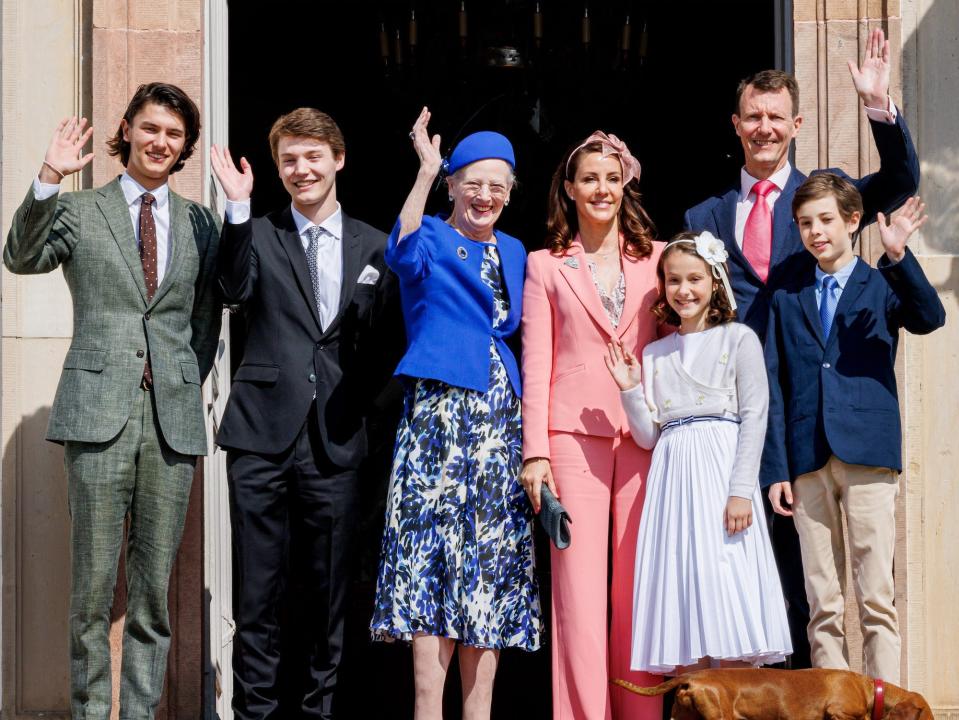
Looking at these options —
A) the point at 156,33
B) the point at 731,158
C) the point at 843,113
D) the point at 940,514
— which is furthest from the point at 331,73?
the point at 940,514

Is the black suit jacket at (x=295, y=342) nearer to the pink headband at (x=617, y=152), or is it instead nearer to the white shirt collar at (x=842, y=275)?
the pink headband at (x=617, y=152)

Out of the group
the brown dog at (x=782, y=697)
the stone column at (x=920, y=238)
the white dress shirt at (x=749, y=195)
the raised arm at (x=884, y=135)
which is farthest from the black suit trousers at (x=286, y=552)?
the raised arm at (x=884, y=135)

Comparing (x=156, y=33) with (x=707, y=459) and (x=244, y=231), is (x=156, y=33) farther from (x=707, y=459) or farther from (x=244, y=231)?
(x=707, y=459)

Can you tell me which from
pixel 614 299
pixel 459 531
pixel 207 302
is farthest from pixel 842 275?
pixel 207 302

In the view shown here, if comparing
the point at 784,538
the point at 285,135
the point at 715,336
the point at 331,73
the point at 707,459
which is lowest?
the point at 784,538

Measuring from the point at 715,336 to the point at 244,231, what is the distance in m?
1.64

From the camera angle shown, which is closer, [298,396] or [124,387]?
[124,387]

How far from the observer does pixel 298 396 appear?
16.4 feet

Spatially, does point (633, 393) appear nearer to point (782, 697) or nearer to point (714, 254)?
point (714, 254)

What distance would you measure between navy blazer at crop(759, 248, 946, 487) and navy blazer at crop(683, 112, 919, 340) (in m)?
0.15

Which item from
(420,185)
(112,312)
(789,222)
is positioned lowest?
(112,312)

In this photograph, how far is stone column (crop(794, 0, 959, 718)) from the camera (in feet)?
18.5

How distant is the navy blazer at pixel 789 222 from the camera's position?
497cm

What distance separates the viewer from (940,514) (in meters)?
5.66
